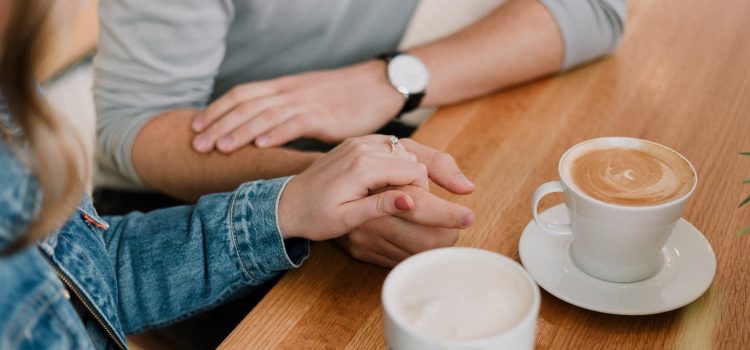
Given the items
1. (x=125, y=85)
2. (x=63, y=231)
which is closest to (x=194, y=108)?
(x=125, y=85)

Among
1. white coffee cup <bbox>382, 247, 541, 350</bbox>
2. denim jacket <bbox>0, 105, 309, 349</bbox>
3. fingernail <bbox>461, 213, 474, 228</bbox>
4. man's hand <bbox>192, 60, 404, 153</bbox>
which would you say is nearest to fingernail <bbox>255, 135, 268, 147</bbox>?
man's hand <bbox>192, 60, 404, 153</bbox>

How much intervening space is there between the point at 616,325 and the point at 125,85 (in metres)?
0.78

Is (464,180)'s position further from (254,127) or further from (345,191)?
(254,127)

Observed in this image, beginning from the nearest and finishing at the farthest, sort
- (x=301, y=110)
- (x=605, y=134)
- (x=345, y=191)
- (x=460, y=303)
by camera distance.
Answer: (x=460, y=303)
(x=345, y=191)
(x=605, y=134)
(x=301, y=110)

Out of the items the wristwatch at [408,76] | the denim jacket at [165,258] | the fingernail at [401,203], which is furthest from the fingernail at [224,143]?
the fingernail at [401,203]

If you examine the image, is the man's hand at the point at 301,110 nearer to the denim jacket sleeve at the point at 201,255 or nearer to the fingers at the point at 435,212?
the denim jacket sleeve at the point at 201,255

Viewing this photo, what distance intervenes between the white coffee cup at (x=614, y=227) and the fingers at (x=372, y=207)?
0.43 ft

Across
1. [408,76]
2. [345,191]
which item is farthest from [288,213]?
[408,76]

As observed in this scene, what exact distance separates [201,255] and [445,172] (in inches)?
11.3

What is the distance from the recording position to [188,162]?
1.04 m

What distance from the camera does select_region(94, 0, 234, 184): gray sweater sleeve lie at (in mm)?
1076

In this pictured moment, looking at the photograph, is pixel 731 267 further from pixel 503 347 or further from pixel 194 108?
pixel 194 108

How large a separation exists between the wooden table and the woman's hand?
2.0 inches

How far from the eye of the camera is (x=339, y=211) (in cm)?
77
